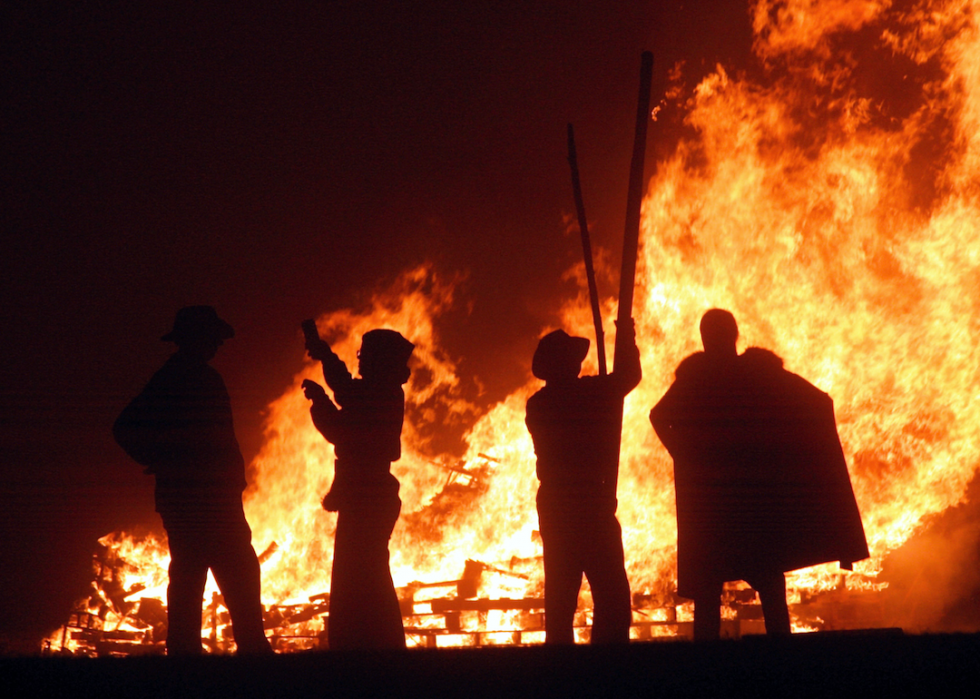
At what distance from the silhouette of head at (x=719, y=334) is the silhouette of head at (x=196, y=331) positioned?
9.66ft

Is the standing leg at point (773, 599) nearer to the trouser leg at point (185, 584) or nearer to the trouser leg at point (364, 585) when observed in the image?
the trouser leg at point (364, 585)

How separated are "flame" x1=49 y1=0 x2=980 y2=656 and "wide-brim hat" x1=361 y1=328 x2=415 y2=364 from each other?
205 inches

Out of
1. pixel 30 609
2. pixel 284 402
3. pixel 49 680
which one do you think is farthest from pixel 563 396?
pixel 30 609

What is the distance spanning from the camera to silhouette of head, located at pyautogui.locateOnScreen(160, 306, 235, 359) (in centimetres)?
530

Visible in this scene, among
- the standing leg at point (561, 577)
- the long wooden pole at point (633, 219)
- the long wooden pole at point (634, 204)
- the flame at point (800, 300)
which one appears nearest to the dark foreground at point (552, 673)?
the standing leg at point (561, 577)

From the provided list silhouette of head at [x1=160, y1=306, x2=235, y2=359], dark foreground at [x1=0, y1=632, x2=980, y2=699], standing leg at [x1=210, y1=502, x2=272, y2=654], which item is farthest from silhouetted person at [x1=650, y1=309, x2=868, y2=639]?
silhouette of head at [x1=160, y1=306, x2=235, y2=359]

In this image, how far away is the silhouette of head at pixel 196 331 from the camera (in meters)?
5.30

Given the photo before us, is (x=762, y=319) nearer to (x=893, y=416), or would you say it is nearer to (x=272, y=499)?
(x=893, y=416)

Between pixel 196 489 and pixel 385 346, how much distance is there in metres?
1.44

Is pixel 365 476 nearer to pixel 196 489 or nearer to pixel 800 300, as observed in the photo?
pixel 196 489

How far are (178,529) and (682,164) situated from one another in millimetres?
8697

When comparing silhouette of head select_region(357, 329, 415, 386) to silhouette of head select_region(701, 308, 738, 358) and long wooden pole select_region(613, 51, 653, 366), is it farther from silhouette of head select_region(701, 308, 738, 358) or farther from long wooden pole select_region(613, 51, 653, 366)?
silhouette of head select_region(701, 308, 738, 358)

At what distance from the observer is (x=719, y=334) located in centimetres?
524

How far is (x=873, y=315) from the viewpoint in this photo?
10.4m
